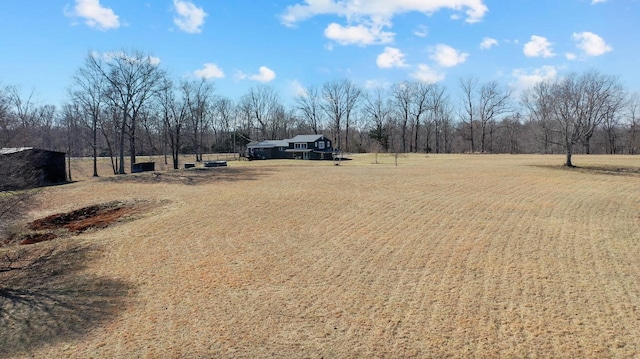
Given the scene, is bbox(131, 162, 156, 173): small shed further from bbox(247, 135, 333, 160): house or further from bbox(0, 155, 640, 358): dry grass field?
bbox(247, 135, 333, 160): house

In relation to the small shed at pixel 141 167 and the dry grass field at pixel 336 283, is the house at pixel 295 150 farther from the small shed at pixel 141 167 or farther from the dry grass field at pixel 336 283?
the dry grass field at pixel 336 283

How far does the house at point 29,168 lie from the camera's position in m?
9.00

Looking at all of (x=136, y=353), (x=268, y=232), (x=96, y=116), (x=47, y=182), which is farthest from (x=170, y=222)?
(x=96, y=116)

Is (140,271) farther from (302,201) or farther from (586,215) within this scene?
(586,215)

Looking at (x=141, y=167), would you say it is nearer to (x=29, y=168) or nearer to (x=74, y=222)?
(x=74, y=222)

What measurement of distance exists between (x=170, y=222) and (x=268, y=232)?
4102 millimetres

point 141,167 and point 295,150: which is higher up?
point 295,150

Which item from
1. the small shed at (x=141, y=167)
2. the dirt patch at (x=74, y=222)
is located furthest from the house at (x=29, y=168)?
the small shed at (x=141, y=167)

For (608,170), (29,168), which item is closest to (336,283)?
(29,168)

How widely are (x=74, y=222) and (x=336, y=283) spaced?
12613 millimetres

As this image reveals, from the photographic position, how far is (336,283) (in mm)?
Result: 8211

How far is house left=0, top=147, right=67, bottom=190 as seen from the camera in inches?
354

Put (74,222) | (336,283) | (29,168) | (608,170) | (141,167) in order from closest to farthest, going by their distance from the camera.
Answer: (336,283) < (29,168) < (74,222) < (608,170) < (141,167)

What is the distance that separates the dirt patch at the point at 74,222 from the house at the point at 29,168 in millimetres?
1666
